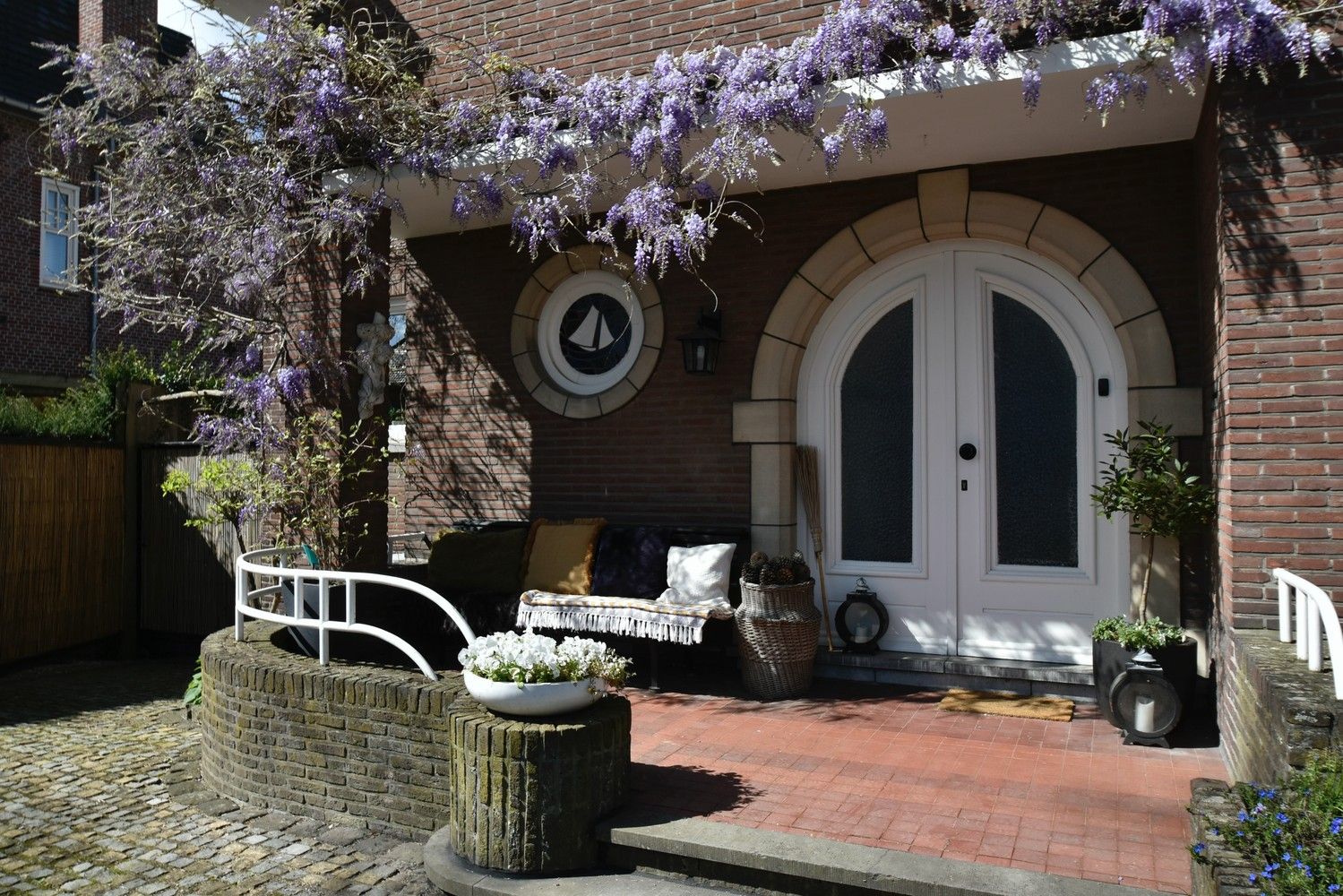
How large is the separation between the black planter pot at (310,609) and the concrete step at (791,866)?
6.81ft

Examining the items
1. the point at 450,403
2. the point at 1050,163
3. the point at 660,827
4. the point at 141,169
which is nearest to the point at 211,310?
the point at 141,169

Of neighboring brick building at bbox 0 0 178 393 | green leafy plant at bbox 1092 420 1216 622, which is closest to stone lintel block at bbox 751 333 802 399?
green leafy plant at bbox 1092 420 1216 622

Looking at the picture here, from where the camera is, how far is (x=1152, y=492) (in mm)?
5223

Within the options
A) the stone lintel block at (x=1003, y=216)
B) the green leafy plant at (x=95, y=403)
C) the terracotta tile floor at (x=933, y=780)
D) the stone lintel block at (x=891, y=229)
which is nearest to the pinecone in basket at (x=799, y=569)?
the terracotta tile floor at (x=933, y=780)

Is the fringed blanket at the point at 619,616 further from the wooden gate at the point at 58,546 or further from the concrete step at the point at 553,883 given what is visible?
the wooden gate at the point at 58,546

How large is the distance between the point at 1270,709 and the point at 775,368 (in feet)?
12.6

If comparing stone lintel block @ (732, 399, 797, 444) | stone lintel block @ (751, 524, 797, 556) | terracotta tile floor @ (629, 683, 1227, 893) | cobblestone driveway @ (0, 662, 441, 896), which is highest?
stone lintel block @ (732, 399, 797, 444)

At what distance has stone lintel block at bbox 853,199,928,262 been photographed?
6297 mm

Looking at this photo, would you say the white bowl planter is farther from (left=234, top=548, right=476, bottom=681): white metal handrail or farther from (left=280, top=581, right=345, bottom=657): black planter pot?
(left=280, top=581, right=345, bottom=657): black planter pot

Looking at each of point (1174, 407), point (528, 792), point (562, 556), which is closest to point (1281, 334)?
point (1174, 407)

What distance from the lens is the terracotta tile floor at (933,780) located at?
3570 mm

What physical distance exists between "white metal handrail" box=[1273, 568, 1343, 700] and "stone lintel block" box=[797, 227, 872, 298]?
3173mm

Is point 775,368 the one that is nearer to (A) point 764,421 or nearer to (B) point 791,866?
(A) point 764,421

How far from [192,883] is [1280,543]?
4.64 metres
